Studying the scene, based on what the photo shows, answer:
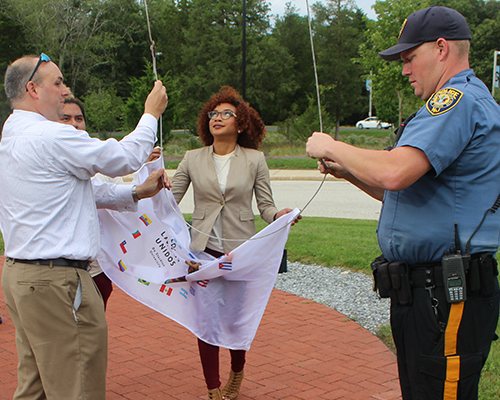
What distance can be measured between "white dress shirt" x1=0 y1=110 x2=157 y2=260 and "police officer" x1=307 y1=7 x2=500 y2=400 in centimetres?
111

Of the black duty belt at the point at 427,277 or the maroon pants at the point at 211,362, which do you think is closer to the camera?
the black duty belt at the point at 427,277

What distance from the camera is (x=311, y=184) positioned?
19.2 meters

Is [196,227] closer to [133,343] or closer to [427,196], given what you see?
[133,343]

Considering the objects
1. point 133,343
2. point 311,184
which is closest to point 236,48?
point 311,184

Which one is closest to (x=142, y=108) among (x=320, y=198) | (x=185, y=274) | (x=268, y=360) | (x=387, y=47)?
(x=387, y=47)

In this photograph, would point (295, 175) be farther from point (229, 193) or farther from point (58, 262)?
point (58, 262)

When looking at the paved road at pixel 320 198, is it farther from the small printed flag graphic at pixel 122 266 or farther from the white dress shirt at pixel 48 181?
the white dress shirt at pixel 48 181

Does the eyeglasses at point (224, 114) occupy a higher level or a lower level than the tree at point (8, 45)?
lower

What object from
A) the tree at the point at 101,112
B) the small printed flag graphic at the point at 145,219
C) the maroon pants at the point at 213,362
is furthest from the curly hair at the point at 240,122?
the tree at the point at 101,112

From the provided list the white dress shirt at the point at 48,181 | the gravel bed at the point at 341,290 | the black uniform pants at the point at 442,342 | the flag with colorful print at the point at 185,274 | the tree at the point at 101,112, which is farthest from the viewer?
the tree at the point at 101,112

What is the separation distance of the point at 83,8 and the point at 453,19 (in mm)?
45486

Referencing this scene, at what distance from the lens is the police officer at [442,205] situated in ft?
6.98

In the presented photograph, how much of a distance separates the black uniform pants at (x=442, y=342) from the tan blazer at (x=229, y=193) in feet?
5.53

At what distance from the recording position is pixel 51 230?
2.54 metres
